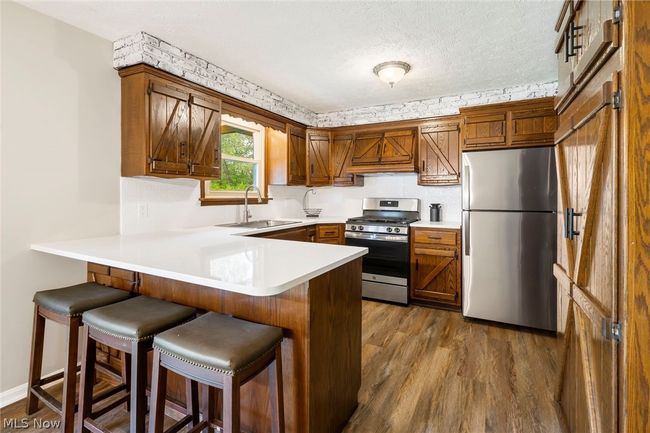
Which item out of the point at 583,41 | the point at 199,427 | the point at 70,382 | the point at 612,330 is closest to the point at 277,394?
the point at 199,427

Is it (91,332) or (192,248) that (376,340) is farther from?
(91,332)

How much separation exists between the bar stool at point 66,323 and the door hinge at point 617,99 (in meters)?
2.36

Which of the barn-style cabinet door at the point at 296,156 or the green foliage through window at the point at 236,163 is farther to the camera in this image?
the barn-style cabinet door at the point at 296,156

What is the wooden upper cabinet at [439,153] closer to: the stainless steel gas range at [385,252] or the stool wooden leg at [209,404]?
the stainless steel gas range at [385,252]

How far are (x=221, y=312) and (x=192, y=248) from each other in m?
0.51

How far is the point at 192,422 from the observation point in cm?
164

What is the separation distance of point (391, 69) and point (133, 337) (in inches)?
111

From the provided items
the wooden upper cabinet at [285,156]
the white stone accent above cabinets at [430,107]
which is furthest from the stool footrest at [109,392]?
the white stone accent above cabinets at [430,107]

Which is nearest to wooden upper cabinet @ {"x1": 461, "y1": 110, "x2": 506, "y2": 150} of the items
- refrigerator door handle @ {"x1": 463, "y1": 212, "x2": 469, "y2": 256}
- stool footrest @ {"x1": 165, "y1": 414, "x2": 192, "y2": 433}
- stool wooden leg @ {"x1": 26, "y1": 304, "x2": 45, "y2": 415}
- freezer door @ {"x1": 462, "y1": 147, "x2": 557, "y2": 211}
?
freezer door @ {"x1": 462, "y1": 147, "x2": 557, "y2": 211}

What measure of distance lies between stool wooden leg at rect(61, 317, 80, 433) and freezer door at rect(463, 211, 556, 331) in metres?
3.19

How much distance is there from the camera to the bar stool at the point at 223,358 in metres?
1.15

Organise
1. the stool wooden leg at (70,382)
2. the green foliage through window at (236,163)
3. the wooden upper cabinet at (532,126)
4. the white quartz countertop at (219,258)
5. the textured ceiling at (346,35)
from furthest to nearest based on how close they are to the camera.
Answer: the green foliage through window at (236,163)
the wooden upper cabinet at (532,126)
the textured ceiling at (346,35)
the stool wooden leg at (70,382)
the white quartz countertop at (219,258)

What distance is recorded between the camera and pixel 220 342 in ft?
4.03

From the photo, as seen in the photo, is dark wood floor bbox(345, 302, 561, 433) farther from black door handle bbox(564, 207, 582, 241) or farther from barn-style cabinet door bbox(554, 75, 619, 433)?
black door handle bbox(564, 207, 582, 241)
